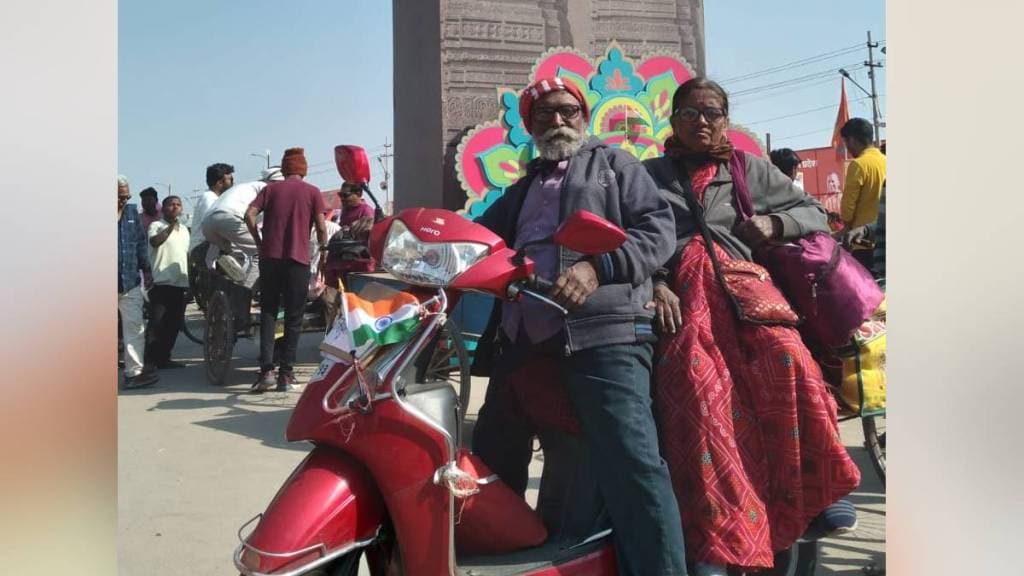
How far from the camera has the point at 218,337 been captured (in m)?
6.85

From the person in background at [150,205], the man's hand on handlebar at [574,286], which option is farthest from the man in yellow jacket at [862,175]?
the person in background at [150,205]

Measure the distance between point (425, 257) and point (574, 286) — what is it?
0.39 metres

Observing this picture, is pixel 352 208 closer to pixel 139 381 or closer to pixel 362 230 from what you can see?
pixel 362 230

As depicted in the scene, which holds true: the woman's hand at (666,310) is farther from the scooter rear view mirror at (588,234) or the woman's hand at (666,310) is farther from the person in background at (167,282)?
the person in background at (167,282)

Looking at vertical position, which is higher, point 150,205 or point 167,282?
point 150,205

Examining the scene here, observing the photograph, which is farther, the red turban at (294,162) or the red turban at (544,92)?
the red turban at (294,162)

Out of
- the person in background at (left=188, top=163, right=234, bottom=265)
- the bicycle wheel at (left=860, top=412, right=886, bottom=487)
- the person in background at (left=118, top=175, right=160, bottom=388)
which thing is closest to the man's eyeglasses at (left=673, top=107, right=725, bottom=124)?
the bicycle wheel at (left=860, top=412, right=886, bottom=487)

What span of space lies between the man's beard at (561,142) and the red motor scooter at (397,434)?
54 centimetres

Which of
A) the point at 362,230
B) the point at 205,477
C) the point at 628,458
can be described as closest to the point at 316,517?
the point at 628,458

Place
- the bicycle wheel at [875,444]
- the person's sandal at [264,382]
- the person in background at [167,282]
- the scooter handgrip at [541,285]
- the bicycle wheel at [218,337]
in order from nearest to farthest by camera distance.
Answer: the scooter handgrip at [541,285] → the bicycle wheel at [875,444] → the person's sandal at [264,382] → the bicycle wheel at [218,337] → the person in background at [167,282]

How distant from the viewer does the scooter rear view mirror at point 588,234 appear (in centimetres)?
189

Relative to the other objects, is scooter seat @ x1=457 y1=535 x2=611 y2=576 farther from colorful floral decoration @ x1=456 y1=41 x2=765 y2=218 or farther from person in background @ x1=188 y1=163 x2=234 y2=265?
person in background @ x1=188 y1=163 x2=234 y2=265

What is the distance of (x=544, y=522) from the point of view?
2.42 meters
